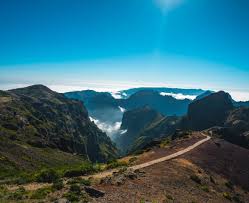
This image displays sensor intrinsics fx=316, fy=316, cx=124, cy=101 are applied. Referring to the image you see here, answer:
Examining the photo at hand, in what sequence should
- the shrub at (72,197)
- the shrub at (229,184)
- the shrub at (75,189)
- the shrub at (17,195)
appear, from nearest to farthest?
the shrub at (72,197) < the shrub at (17,195) < the shrub at (75,189) < the shrub at (229,184)

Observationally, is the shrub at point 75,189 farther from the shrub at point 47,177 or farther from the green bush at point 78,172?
the green bush at point 78,172

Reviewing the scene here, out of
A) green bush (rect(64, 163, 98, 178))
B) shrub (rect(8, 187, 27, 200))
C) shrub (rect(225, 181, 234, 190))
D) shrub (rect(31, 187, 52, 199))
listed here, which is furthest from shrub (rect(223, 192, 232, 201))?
shrub (rect(8, 187, 27, 200))

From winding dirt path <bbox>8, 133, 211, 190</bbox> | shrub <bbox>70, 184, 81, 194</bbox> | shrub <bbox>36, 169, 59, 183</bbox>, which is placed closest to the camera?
shrub <bbox>70, 184, 81, 194</bbox>

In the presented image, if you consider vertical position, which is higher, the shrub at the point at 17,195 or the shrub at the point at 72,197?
the shrub at the point at 72,197

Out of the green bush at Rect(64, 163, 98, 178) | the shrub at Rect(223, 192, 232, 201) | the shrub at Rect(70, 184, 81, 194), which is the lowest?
the shrub at Rect(223, 192, 232, 201)

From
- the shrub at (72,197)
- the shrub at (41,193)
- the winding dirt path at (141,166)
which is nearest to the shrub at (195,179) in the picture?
the winding dirt path at (141,166)

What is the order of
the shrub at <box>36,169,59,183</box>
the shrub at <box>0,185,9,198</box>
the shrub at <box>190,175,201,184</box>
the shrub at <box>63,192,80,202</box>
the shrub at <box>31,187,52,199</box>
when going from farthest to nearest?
1. the shrub at <box>190,175,201,184</box>
2. the shrub at <box>36,169,59,183</box>
3. the shrub at <box>0,185,9,198</box>
4. the shrub at <box>31,187,52,199</box>
5. the shrub at <box>63,192,80,202</box>

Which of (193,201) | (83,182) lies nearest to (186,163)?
(193,201)

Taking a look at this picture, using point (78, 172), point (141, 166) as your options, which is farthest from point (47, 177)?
point (141, 166)

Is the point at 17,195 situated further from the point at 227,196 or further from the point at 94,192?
the point at 227,196

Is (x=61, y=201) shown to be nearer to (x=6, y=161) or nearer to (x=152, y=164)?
(x=152, y=164)

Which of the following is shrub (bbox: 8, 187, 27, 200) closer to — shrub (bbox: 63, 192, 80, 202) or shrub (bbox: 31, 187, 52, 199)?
shrub (bbox: 31, 187, 52, 199)
